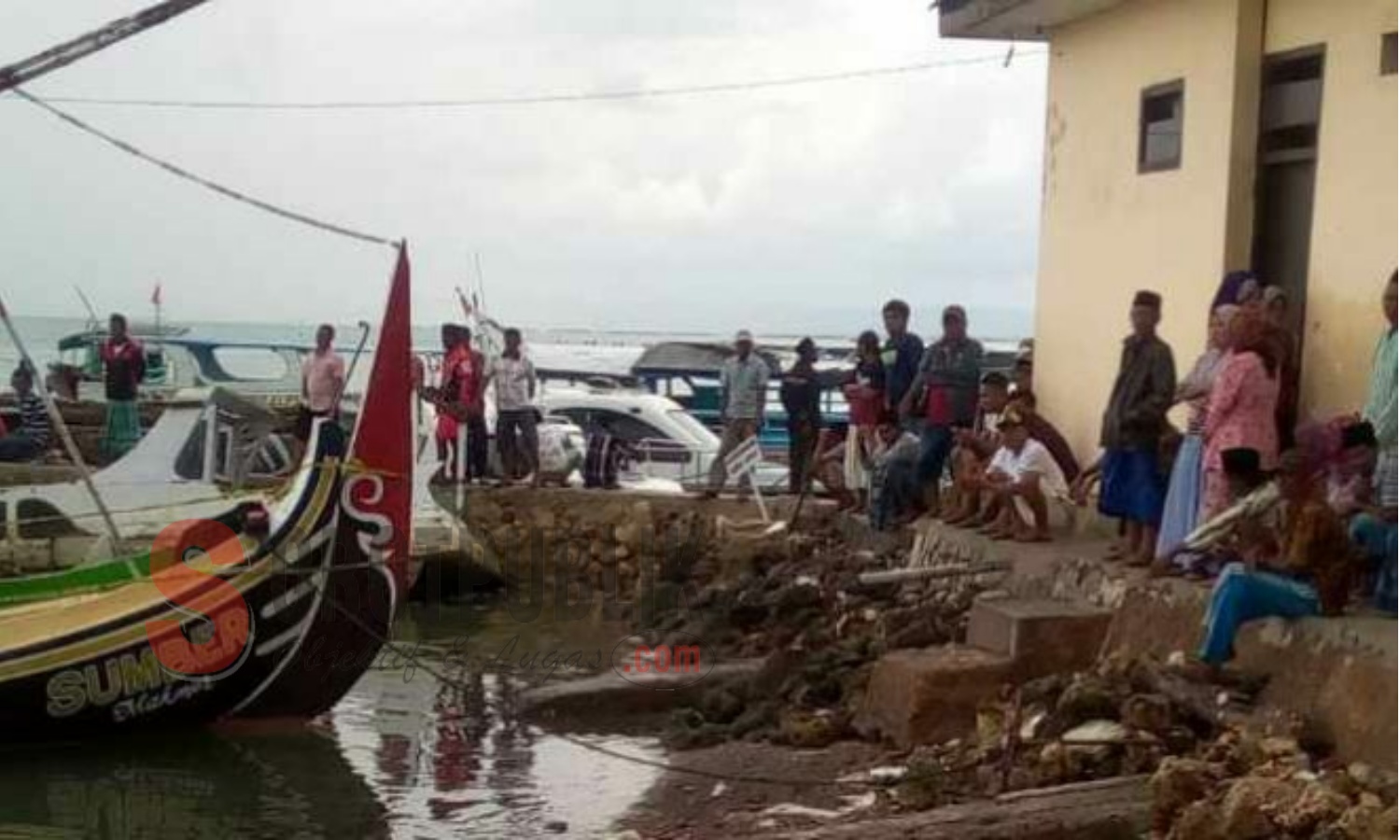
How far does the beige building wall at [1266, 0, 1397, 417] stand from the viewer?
27.7ft

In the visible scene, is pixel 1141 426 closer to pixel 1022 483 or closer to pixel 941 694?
pixel 1022 483

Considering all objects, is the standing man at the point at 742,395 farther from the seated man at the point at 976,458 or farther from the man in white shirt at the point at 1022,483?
the man in white shirt at the point at 1022,483

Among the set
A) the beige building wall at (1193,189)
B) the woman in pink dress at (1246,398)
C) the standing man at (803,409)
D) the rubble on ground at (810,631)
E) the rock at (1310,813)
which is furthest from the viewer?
the standing man at (803,409)

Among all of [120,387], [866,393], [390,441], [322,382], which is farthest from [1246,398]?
[120,387]

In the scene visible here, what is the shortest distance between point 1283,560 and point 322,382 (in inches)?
438

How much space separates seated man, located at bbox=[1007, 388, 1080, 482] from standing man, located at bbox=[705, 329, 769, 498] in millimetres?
5094

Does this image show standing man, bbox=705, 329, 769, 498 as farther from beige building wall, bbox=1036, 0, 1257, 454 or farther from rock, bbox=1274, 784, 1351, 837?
rock, bbox=1274, 784, 1351, 837

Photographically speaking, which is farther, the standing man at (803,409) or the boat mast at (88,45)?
the standing man at (803,409)

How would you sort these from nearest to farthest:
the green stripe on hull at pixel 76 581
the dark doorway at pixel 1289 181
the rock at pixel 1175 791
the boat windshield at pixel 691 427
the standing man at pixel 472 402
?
the rock at pixel 1175 791
the dark doorway at pixel 1289 181
the green stripe on hull at pixel 76 581
the standing man at pixel 472 402
the boat windshield at pixel 691 427

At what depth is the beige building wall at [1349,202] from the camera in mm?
8445

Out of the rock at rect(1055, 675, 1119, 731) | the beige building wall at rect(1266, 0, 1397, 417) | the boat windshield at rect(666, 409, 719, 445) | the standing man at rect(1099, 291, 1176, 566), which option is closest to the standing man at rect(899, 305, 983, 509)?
the standing man at rect(1099, 291, 1176, 566)

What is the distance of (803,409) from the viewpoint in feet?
53.2

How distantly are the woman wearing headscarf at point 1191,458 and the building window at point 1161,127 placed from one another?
1.85 m

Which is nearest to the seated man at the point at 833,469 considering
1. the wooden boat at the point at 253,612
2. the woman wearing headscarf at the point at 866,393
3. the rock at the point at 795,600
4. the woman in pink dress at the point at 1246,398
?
the woman wearing headscarf at the point at 866,393
